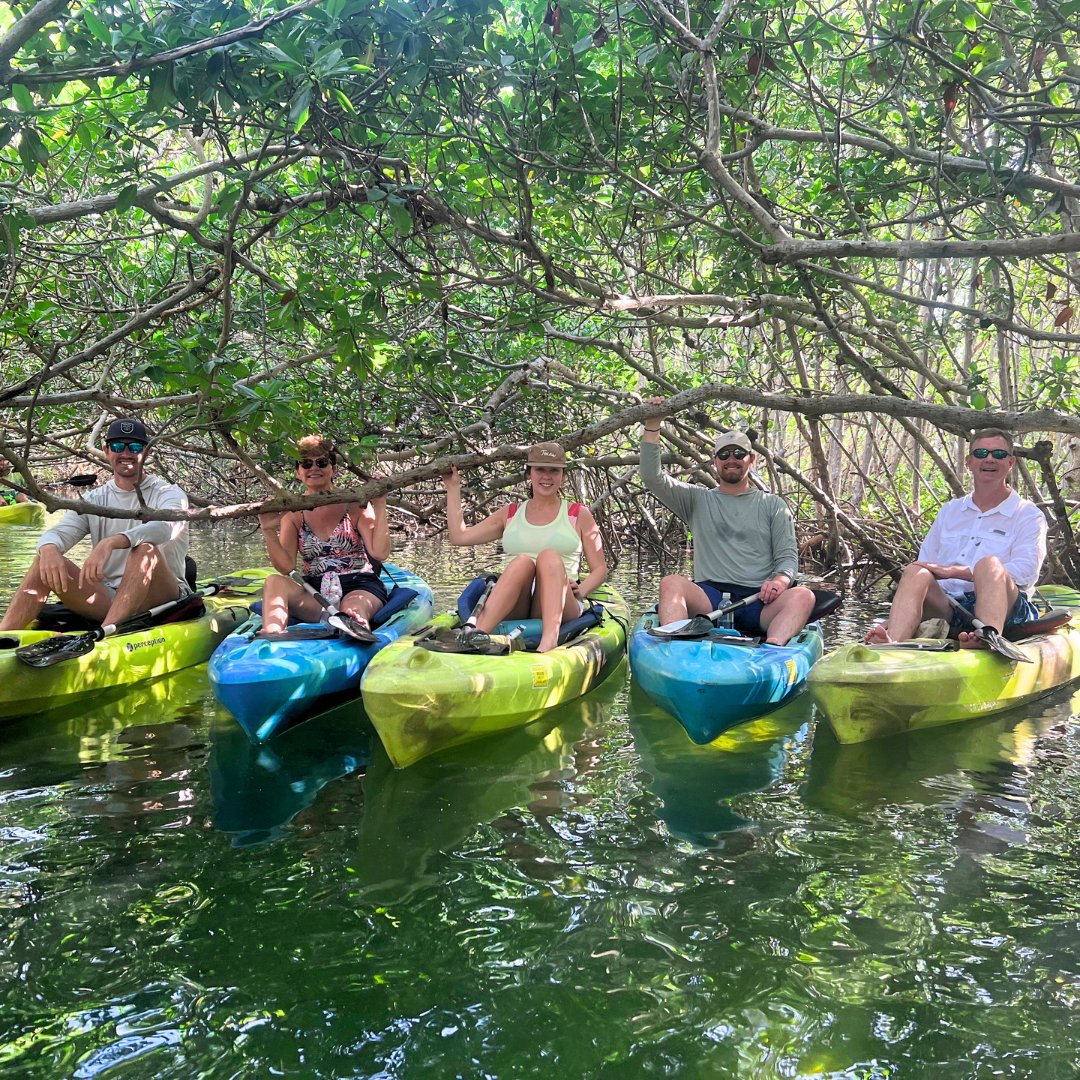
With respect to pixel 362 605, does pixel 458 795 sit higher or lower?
lower

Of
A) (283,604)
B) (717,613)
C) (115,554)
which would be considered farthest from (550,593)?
(115,554)

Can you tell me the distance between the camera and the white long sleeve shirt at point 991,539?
17.5 feet

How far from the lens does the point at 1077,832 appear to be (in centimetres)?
357

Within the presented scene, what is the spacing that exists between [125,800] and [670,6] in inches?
182

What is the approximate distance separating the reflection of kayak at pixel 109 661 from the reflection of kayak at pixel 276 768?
0.71m

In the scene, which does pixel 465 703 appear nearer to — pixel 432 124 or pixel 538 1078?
pixel 538 1078

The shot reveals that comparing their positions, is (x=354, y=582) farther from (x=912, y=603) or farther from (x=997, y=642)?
(x=997, y=642)

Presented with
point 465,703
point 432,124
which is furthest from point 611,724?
point 432,124

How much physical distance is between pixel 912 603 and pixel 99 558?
15.0ft

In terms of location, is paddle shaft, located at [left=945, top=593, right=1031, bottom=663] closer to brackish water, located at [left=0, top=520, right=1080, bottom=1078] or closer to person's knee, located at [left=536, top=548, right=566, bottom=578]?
brackish water, located at [left=0, top=520, right=1080, bottom=1078]

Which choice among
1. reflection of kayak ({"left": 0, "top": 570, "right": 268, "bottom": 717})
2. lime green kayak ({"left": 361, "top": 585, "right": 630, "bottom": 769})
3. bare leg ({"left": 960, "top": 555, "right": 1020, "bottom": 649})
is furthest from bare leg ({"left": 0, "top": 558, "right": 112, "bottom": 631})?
bare leg ({"left": 960, "top": 555, "right": 1020, "bottom": 649})

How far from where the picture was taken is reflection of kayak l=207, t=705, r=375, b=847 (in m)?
3.71

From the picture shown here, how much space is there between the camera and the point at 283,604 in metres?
5.28

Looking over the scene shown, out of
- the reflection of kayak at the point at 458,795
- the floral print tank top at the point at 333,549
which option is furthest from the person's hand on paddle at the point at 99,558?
the reflection of kayak at the point at 458,795
